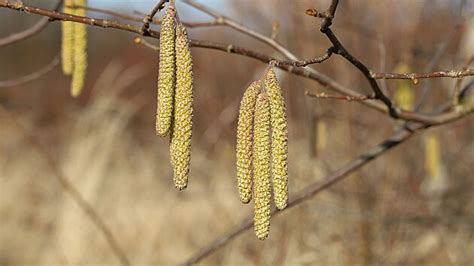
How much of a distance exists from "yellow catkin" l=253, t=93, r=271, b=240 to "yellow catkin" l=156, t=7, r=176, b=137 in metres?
0.13

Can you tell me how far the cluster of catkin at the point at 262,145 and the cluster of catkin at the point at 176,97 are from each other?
0.08m

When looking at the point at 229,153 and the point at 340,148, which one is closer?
the point at 340,148

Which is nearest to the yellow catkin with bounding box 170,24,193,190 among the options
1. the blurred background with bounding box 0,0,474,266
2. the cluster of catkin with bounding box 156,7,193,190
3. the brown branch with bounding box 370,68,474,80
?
the cluster of catkin with bounding box 156,7,193,190

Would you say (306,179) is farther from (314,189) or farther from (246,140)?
(246,140)

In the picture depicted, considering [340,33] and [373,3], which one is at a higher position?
[373,3]

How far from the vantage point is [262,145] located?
3.27ft

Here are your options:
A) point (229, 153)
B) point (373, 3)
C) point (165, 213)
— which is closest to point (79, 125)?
point (165, 213)

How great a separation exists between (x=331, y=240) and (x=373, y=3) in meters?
1.46

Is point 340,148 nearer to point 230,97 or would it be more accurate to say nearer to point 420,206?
point 420,206

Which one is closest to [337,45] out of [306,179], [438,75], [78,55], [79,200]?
[438,75]

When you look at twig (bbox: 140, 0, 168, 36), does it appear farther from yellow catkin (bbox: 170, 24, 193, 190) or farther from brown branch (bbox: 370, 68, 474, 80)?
brown branch (bbox: 370, 68, 474, 80)

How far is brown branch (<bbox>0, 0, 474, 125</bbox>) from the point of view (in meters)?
1.15

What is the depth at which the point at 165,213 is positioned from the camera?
501cm

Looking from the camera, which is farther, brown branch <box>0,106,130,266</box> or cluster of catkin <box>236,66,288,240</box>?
brown branch <box>0,106,130,266</box>
